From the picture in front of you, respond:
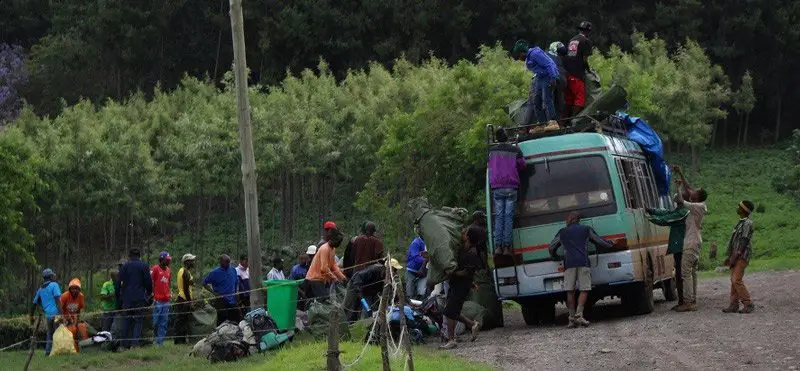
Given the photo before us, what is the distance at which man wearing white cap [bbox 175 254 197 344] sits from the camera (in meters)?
24.2

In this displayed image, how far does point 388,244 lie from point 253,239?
23.5 meters

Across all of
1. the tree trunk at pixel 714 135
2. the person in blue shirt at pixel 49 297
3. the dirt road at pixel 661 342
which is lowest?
the dirt road at pixel 661 342

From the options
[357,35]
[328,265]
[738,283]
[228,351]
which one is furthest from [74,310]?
[357,35]

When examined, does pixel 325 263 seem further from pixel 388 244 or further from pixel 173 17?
pixel 173 17

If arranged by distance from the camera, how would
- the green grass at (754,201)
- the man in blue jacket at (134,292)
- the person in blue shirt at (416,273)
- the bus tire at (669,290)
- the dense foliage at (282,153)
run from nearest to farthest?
the man in blue jacket at (134,292) < the person in blue shirt at (416,273) < the bus tire at (669,290) < the dense foliage at (282,153) < the green grass at (754,201)

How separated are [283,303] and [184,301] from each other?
3898mm

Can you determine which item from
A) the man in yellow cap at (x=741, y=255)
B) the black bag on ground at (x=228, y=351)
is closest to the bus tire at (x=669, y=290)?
the man in yellow cap at (x=741, y=255)

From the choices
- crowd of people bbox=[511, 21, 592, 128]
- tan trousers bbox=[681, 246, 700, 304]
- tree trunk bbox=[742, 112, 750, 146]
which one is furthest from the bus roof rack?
tree trunk bbox=[742, 112, 750, 146]

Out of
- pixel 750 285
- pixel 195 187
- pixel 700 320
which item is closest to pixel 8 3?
pixel 195 187

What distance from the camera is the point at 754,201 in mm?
57375

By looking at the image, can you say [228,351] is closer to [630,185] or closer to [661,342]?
[661,342]

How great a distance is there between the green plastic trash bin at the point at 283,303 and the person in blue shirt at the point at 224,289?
3.28 meters

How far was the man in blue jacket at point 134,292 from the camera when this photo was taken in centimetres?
2342

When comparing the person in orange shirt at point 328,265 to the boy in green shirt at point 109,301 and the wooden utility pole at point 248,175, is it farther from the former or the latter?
the boy in green shirt at point 109,301
